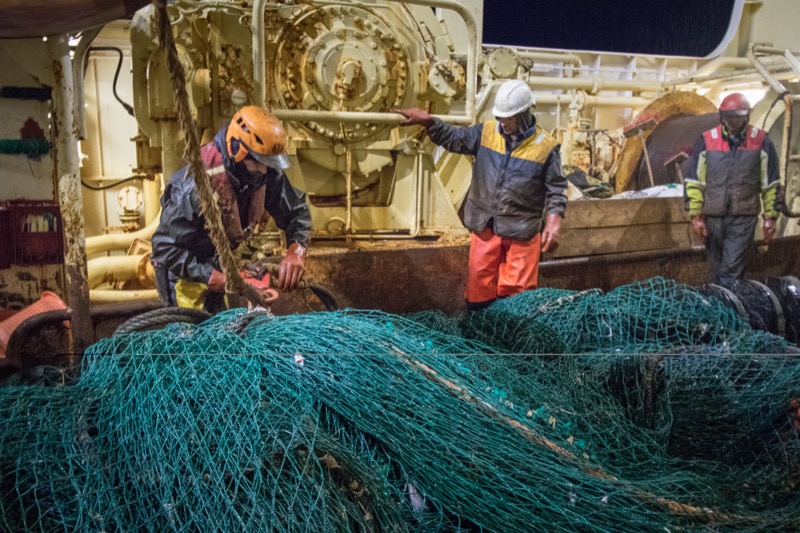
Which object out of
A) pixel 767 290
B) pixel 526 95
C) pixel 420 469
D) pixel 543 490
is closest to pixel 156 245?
pixel 420 469

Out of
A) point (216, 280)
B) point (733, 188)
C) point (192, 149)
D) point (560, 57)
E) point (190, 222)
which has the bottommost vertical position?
point (216, 280)

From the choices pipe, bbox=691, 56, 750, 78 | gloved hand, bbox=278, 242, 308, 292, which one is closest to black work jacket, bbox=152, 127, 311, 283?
gloved hand, bbox=278, 242, 308, 292

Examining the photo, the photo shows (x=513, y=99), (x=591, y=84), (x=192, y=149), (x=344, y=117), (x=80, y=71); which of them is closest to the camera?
(x=192, y=149)

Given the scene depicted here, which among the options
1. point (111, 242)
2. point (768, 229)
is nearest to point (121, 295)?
point (111, 242)

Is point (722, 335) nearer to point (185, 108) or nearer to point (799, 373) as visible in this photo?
point (799, 373)

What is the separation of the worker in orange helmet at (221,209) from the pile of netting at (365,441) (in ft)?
1.60

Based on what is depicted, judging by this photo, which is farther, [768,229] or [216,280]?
[768,229]

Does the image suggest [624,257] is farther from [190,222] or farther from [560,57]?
[560,57]

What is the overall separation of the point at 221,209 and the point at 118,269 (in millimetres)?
2543

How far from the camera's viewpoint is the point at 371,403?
5.90 feet

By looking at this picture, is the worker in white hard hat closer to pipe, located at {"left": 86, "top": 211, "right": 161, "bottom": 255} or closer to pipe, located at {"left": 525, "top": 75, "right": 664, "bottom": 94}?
pipe, located at {"left": 86, "top": 211, "right": 161, "bottom": 255}

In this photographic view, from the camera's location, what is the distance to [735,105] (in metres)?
3.80

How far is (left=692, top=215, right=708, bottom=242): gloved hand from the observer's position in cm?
373

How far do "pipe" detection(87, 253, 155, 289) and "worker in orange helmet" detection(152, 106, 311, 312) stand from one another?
2025 millimetres
